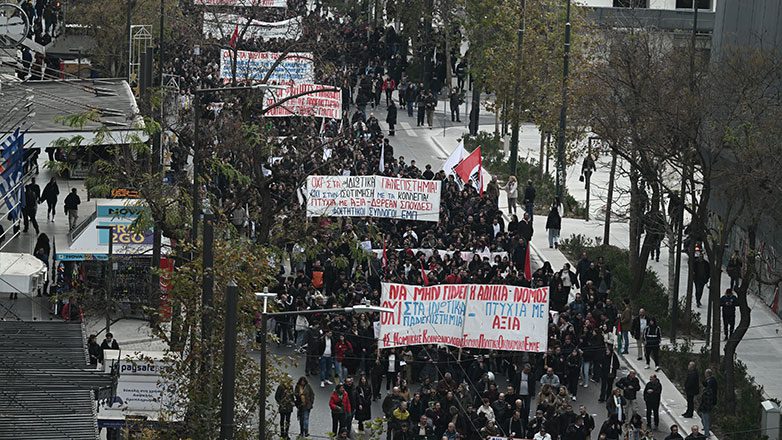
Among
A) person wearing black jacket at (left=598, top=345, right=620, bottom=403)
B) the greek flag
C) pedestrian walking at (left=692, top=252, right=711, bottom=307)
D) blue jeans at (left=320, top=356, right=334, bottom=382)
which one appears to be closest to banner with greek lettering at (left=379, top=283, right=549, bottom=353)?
person wearing black jacket at (left=598, top=345, right=620, bottom=403)

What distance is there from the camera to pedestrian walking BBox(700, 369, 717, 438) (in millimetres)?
33062

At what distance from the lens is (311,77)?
188 ft

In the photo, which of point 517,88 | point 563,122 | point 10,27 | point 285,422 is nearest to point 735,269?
point 563,122

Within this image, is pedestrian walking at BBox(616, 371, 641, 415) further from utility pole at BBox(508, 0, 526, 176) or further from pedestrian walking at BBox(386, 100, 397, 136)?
pedestrian walking at BBox(386, 100, 397, 136)

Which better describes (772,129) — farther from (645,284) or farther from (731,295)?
(645,284)

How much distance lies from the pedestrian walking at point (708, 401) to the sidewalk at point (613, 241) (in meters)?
0.51

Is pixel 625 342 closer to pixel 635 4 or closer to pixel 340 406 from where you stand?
pixel 340 406

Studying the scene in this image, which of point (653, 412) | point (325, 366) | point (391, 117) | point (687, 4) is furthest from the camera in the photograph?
point (687, 4)

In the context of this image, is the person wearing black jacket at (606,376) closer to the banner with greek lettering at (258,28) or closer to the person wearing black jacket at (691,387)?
the person wearing black jacket at (691,387)

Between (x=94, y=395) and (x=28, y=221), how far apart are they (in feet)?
64.5

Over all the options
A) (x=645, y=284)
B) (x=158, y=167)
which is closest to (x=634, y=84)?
(x=645, y=284)

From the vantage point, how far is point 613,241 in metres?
51.9

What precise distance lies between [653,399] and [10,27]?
71.2 feet

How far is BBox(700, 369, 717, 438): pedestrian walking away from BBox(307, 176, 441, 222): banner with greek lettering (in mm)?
11506
